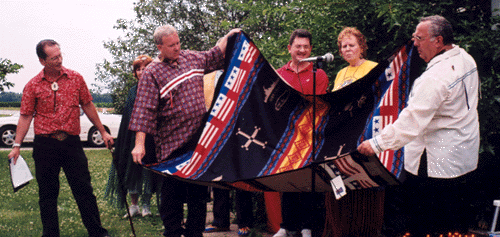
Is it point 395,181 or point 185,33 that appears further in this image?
point 185,33

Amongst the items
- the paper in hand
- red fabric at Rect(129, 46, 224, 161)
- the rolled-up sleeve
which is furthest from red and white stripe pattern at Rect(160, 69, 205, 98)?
the paper in hand

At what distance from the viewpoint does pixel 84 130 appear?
1762cm

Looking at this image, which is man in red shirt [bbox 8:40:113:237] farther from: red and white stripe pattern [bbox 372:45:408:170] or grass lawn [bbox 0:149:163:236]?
red and white stripe pattern [bbox 372:45:408:170]

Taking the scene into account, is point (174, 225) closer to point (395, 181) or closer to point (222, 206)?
point (222, 206)

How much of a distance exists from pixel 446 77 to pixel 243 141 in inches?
73.5

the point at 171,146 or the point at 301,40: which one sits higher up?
the point at 301,40

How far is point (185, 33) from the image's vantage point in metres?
21.5

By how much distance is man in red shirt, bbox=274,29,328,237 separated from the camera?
14.7 ft

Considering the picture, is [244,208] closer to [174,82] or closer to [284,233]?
[284,233]

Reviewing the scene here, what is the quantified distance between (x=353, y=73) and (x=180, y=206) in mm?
1982

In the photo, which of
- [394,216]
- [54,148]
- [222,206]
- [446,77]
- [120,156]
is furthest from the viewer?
[120,156]

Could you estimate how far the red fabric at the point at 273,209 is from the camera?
490cm

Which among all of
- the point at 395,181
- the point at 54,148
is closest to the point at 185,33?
the point at 54,148

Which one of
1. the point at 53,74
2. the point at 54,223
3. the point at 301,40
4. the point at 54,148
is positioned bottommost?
the point at 54,223
